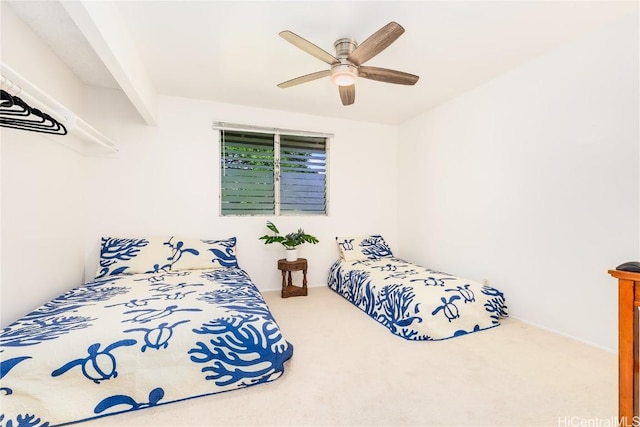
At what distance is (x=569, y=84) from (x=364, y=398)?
2846mm

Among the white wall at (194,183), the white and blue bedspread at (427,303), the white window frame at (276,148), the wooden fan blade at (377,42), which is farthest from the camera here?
the white window frame at (276,148)

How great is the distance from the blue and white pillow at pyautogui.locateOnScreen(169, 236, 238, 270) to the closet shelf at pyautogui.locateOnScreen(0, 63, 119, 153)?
125 centimetres

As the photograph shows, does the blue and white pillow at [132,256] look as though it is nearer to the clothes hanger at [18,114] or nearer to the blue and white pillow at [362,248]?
the clothes hanger at [18,114]

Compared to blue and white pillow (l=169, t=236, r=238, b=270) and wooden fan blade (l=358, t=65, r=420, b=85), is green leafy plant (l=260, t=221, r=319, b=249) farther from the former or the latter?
wooden fan blade (l=358, t=65, r=420, b=85)

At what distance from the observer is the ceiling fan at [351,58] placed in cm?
182

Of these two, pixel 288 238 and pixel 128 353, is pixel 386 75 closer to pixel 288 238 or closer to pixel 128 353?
pixel 288 238

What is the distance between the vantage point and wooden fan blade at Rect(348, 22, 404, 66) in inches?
67.1

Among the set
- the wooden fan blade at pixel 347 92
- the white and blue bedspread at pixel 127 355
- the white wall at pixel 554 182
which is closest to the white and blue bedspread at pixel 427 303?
the white wall at pixel 554 182

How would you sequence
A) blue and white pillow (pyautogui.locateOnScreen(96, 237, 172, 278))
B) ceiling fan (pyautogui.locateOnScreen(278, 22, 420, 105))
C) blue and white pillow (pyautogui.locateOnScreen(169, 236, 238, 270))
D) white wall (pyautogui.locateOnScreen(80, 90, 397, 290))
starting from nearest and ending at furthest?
ceiling fan (pyautogui.locateOnScreen(278, 22, 420, 105)) < blue and white pillow (pyautogui.locateOnScreen(96, 237, 172, 278)) < blue and white pillow (pyautogui.locateOnScreen(169, 236, 238, 270)) < white wall (pyautogui.locateOnScreen(80, 90, 397, 290))

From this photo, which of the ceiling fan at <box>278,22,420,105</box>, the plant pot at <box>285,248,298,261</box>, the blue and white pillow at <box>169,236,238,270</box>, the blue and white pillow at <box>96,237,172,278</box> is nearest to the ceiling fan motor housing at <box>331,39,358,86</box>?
the ceiling fan at <box>278,22,420,105</box>

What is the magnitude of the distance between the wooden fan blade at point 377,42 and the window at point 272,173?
1936 mm

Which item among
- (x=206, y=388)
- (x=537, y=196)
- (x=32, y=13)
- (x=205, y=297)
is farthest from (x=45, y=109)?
(x=537, y=196)

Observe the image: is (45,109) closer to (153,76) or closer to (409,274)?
(153,76)

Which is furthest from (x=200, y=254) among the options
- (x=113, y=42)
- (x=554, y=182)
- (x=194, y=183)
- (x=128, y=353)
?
(x=554, y=182)
